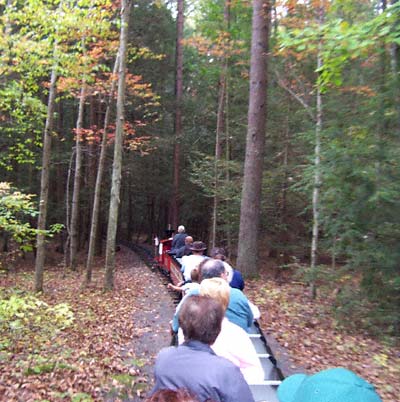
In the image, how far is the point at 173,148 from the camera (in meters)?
25.3

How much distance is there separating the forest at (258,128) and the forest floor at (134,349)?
30.3 inches

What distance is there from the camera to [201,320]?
2.71 m

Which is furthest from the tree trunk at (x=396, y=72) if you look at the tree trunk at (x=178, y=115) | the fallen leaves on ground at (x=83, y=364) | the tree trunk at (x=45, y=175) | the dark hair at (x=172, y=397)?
the tree trunk at (x=178, y=115)

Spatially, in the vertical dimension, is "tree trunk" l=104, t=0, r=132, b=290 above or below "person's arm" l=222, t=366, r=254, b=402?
above

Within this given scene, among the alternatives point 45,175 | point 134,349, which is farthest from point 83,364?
point 45,175

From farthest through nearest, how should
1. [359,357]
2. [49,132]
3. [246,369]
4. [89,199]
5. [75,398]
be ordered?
[89,199], [49,132], [359,357], [75,398], [246,369]

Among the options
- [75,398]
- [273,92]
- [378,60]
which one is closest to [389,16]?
[378,60]

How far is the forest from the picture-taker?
Result: 759 centimetres

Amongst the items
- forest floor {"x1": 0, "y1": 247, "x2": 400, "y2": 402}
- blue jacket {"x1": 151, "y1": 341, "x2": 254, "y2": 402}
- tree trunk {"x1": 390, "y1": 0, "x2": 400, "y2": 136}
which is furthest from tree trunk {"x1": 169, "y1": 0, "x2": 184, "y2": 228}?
blue jacket {"x1": 151, "y1": 341, "x2": 254, "y2": 402}

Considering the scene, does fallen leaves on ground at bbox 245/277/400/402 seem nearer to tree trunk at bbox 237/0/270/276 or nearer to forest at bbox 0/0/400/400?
forest at bbox 0/0/400/400

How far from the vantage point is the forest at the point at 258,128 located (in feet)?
24.9

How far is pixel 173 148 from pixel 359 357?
65.2ft

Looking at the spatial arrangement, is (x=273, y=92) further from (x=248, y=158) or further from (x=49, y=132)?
(x=49, y=132)

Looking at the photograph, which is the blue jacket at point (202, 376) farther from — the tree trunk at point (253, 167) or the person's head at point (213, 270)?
the tree trunk at point (253, 167)
